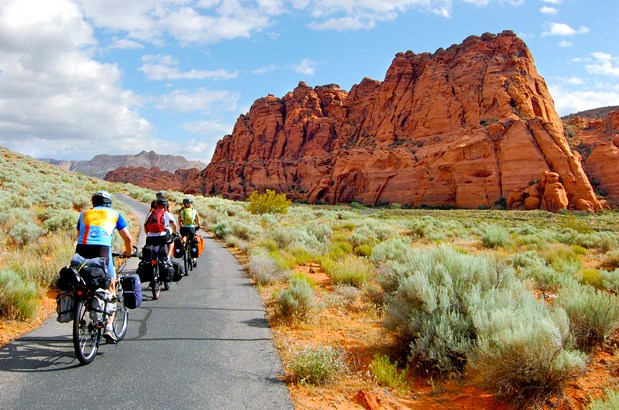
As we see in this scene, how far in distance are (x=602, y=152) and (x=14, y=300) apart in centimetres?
7405

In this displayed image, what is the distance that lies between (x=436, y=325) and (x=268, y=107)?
356 ft

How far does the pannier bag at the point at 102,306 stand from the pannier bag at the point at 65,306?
0.73 feet

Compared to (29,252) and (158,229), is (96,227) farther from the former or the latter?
(29,252)

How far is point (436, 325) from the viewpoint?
429 centimetres

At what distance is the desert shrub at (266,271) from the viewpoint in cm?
875

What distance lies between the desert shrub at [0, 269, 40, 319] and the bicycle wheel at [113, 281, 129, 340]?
1.57 meters

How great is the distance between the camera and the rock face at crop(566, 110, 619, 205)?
55.2 metres

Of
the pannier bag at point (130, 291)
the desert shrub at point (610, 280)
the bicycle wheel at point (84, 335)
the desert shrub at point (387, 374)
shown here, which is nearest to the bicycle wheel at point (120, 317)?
the pannier bag at point (130, 291)

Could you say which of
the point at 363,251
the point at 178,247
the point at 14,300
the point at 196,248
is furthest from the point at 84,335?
the point at 363,251

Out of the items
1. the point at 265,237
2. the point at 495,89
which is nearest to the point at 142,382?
the point at 265,237

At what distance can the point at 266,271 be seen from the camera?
29.3 ft

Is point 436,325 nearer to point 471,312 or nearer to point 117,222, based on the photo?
point 471,312

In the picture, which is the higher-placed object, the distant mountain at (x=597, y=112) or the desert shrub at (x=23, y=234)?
the distant mountain at (x=597, y=112)

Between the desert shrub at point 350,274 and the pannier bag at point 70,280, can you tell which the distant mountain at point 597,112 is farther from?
the pannier bag at point 70,280
